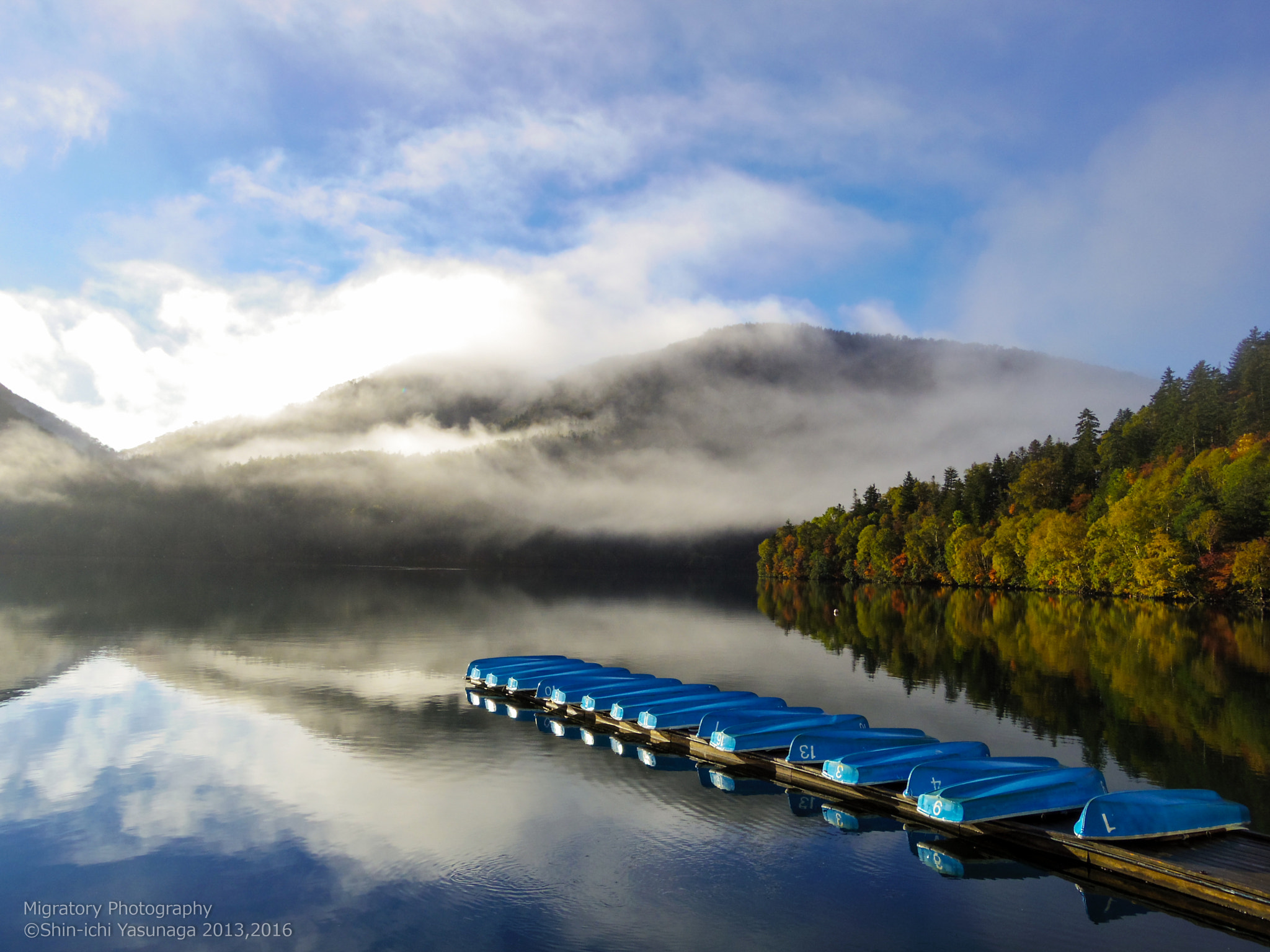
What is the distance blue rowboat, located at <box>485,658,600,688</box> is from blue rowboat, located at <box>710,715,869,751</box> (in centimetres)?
1164

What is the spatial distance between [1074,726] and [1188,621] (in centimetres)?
5329

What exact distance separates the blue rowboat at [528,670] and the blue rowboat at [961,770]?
1732cm

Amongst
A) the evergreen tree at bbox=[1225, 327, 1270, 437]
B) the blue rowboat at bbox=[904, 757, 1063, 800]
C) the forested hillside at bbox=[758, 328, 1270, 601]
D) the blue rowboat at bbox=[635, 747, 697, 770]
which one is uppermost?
the evergreen tree at bbox=[1225, 327, 1270, 437]

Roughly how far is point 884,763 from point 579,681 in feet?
44.1

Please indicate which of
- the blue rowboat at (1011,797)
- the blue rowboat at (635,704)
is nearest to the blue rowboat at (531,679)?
the blue rowboat at (635,704)

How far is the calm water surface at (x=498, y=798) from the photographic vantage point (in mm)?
12766

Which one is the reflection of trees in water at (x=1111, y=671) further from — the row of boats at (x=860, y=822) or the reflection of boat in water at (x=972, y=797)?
the row of boats at (x=860, y=822)

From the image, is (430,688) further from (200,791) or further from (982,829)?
(982,829)

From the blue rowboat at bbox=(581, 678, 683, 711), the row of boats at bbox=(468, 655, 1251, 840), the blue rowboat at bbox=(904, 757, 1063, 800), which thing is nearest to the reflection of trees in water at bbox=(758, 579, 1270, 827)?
the row of boats at bbox=(468, 655, 1251, 840)

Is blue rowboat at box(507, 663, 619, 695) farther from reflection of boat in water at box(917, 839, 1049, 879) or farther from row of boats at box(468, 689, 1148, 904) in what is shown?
reflection of boat in water at box(917, 839, 1049, 879)

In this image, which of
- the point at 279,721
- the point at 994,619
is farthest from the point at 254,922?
the point at 994,619

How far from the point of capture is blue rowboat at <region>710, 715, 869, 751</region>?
2136 cm

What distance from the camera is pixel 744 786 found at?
2017 cm

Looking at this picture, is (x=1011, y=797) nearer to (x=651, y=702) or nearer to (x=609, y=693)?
(x=651, y=702)
